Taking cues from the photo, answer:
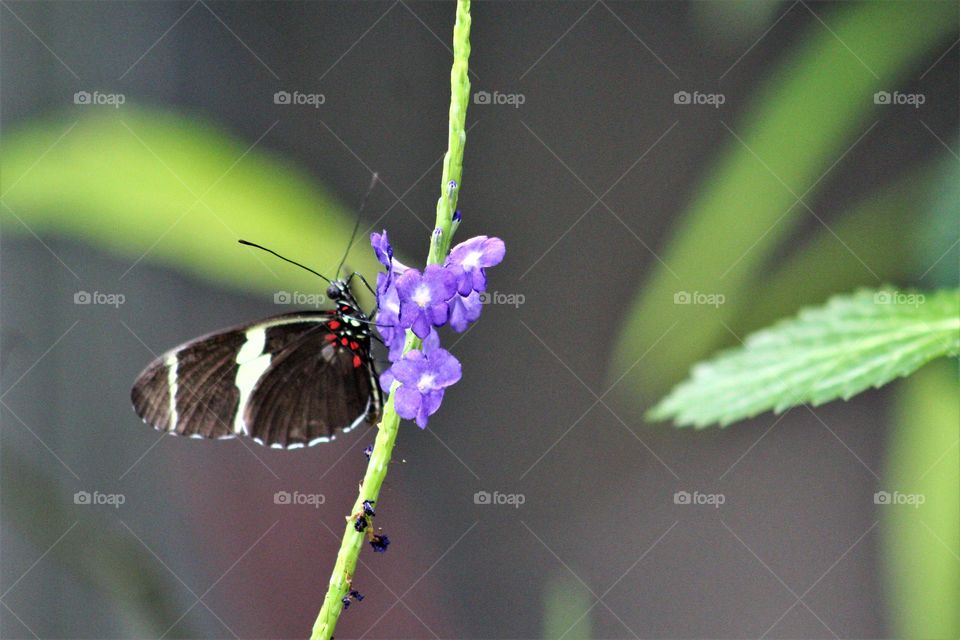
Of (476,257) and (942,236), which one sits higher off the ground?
(942,236)

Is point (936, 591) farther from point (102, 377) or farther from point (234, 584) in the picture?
point (102, 377)

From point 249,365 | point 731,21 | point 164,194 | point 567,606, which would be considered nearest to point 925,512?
point 567,606

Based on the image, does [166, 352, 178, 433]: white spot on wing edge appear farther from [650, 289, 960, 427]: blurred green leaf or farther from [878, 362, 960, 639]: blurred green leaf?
[878, 362, 960, 639]: blurred green leaf

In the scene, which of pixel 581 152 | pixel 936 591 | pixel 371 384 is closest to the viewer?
pixel 371 384

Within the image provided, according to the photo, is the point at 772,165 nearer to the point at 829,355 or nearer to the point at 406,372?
the point at 829,355

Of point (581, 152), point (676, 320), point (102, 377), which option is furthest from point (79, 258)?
point (676, 320)

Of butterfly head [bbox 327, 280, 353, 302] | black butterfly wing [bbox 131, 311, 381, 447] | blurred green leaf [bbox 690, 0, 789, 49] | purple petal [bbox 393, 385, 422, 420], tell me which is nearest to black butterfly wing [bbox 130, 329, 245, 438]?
black butterfly wing [bbox 131, 311, 381, 447]
